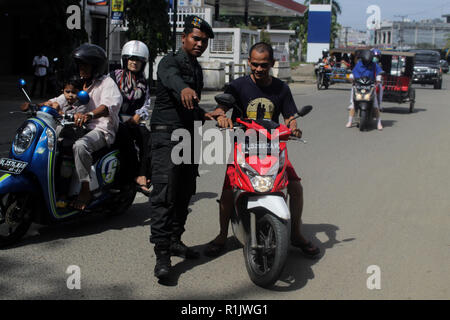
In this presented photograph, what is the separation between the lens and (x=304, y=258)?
4.99 metres

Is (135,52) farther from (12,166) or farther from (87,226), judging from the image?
(12,166)

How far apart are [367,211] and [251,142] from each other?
265 centimetres

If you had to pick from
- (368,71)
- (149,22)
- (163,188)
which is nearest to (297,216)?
(163,188)

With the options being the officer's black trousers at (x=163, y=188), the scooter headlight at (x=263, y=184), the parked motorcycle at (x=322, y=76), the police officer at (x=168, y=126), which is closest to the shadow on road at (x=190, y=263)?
the police officer at (x=168, y=126)

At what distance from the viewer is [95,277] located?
14.3ft

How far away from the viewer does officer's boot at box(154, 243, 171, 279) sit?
4.23 m

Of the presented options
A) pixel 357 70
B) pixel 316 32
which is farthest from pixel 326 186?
pixel 316 32

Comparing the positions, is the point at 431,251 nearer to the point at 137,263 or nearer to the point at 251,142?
the point at 251,142

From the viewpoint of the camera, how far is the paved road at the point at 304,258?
13.8 feet

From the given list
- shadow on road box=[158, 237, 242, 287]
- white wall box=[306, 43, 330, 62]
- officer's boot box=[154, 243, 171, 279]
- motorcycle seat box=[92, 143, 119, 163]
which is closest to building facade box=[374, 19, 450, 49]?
white wall box=[306, 43, 330, 62]

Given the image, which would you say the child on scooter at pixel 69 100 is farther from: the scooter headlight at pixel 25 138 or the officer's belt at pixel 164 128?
the officer's belt at pixel 164 128

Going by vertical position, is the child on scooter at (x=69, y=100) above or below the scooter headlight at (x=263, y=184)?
above

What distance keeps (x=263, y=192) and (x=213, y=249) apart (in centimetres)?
97

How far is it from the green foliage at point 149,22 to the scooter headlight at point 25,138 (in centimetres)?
1537
